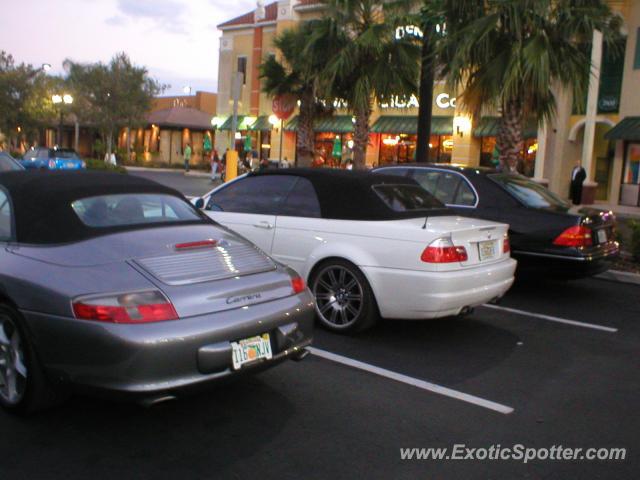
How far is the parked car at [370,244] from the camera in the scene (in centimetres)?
556

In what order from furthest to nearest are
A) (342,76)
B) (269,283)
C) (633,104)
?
(633,104)
(342,76)
(269,283)

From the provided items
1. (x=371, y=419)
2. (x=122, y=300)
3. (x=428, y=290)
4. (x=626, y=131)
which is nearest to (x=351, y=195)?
(x=428, y=290)

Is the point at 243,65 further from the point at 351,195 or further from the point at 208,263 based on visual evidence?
the point at 208,263

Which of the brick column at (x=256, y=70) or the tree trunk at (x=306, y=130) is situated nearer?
the tree trunk at (x=306, y=130)

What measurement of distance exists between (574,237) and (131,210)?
5277mm

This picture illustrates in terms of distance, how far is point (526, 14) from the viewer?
467 inches

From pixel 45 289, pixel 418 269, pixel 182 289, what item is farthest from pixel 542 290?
pixel 45 289

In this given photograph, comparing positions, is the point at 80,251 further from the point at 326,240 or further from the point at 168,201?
the point at 326,240

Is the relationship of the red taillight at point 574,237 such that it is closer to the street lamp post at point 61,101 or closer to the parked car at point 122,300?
the parked car at point 122,300

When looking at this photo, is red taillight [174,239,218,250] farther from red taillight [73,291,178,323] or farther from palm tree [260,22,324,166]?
palm tree [260,22,324,166]

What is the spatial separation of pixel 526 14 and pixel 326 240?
7.99m

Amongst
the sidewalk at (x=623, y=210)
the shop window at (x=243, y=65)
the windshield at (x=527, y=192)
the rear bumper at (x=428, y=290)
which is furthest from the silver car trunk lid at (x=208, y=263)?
the shop window at (x=243, y=65)

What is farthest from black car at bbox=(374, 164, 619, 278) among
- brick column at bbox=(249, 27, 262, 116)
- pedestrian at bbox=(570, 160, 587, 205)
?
brick column at bbox=(249, 27, 262, 116)

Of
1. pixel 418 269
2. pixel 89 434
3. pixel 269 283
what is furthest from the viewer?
pixel 418 269
